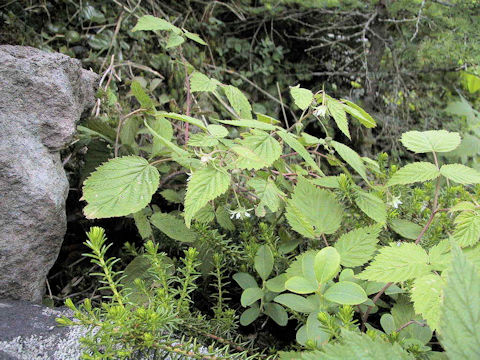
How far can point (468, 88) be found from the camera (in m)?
3.71

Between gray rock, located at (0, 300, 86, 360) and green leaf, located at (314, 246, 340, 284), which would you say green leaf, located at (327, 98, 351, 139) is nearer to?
green leaf, located at (314, 246, 340, 284)

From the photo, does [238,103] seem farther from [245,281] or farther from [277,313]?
[277,313]

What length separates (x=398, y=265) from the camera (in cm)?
103

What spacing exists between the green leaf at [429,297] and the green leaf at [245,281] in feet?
1.70

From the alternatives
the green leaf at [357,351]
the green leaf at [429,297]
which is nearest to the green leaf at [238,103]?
the green leaf at [429,297]

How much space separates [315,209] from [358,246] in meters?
0.20

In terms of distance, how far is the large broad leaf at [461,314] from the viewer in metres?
0.65

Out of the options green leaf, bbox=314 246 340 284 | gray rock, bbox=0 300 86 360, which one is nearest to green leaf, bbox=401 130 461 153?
green leaf, bbox=314 246 340 284

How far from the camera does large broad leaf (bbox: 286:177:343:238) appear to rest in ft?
4.33

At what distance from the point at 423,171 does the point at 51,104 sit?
4.13 feet

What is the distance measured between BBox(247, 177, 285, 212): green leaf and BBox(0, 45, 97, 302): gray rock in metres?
0.63

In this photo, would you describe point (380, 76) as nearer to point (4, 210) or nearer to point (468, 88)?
point (468, 88)

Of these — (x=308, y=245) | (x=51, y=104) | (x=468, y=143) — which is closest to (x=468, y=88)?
(x=468, y=143)

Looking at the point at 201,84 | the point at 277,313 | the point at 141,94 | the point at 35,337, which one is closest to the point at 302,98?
the point at 201,84
